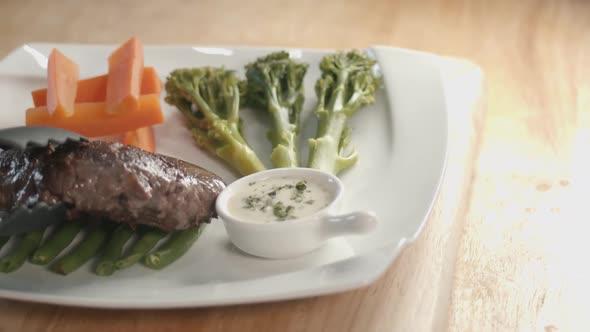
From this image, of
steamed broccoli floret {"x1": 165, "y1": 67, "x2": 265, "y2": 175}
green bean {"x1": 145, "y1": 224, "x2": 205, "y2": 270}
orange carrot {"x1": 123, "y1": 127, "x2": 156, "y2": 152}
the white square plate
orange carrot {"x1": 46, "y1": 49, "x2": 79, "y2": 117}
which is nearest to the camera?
the white square plate

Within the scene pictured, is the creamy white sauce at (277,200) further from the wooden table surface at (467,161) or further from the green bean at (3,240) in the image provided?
the green bean at (3,240)

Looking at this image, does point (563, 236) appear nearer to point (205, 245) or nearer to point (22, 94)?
point (205, 245)

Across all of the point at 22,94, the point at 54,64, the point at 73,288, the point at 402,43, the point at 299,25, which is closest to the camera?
the point at 73,288

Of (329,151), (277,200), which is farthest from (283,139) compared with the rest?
(277,200)

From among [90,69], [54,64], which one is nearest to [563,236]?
[54,64]

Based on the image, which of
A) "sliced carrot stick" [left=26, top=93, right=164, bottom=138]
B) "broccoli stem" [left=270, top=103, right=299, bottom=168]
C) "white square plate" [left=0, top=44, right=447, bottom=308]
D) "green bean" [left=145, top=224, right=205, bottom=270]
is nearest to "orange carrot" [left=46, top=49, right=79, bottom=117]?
"sliced carrot stick" [left=26, top=93, right=164, bottom=138]

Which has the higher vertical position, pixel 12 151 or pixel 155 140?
pixel 12 151

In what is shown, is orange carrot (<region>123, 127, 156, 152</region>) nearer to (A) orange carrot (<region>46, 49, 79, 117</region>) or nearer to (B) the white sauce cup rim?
(A) orange carrot (<region>46, 49, 79, 117</region>)

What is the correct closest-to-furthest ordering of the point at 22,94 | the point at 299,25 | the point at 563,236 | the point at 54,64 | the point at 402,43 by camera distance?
the point at 563,236 → the point at 54,64 → the point at 22,94 → the point at 402,43 → the point at 299,25
